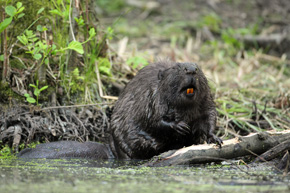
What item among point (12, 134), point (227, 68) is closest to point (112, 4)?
point (227, 68)

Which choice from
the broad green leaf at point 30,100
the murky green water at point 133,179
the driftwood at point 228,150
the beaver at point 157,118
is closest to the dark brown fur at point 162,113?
the beaver at point 157,118

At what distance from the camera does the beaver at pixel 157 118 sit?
3475mm

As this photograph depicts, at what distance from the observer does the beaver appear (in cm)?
347

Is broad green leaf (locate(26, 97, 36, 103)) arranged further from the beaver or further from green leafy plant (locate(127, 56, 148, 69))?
green leafy plant (locate(127, 56, 148, 69))

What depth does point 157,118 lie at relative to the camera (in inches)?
141

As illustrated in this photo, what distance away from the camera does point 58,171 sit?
→ 2.82 meters

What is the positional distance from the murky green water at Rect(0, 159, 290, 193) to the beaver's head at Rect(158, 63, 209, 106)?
60 cm

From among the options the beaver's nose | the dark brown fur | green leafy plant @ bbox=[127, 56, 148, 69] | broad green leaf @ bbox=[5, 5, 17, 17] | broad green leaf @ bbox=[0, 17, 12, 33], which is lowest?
the dark brown fur

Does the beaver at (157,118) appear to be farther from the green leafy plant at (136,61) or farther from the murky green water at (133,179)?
the green leafy plant at (136,61)

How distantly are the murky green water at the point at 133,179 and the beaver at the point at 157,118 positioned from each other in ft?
1.53

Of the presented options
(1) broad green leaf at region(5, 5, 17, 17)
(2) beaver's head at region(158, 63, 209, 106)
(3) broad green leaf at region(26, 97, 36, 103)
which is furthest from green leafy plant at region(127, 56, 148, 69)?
Answer: (1) broad green leaf at region(5, 5, 17, 17)

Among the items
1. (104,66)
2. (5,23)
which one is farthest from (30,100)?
(104,66)

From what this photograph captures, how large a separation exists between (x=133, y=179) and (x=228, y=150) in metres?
0.94

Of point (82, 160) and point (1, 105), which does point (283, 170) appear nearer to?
point (82, 160)
